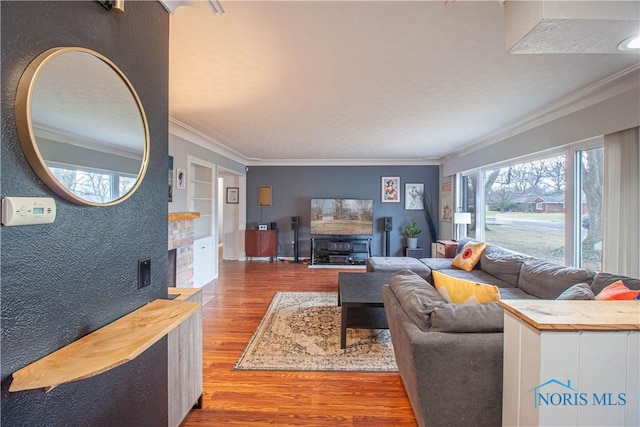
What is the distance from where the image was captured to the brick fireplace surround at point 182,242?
119 inches

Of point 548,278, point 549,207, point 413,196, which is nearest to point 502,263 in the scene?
point 548,278

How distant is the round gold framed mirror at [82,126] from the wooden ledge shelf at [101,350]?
0.45 metres

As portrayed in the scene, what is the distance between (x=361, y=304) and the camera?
2449mm

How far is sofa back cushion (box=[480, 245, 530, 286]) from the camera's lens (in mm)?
2992

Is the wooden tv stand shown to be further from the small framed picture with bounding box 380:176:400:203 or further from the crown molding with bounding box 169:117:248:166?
the crown molding with bounding box 169:117:248:166

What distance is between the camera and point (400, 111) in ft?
10.1

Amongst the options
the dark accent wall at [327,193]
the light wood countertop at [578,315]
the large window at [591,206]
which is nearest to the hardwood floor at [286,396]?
the light wood countertop at [578,315]

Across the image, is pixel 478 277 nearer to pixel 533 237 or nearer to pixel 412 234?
pixel 533 237

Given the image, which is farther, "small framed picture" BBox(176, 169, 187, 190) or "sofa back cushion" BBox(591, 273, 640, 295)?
"small framed picture" BBox(176, 169, 187, 190)

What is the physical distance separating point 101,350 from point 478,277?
360 cm

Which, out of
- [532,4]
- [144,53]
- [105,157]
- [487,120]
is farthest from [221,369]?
[487,120]

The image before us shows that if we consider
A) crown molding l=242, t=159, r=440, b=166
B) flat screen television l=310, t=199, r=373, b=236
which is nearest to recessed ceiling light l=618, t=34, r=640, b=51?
flat screen television l=310, t=199, r=373, b=236

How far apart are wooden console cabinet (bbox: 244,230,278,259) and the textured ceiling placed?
3020 mm

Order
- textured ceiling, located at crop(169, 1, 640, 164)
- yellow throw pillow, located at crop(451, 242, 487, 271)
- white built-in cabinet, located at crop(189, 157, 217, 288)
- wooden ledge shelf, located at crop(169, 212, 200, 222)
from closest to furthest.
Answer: textured ceiling, located at crop(169, 1, 640, 164) < wooden ledge shelf, located at crop(169, 212, 200, 222) < yellow throw pillow, located at crop(451, 242, 487, 271) < white built-in cabinet, located at crop(189, 157, 217, 288)
